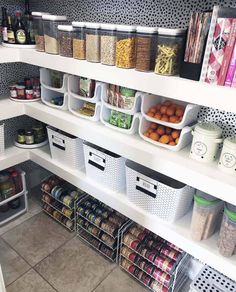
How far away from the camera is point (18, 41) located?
1.53 m

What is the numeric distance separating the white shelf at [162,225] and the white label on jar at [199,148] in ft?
1.23

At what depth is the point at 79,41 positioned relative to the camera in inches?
49.7

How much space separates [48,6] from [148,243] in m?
1.59

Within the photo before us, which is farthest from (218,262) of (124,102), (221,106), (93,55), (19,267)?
(19,267)

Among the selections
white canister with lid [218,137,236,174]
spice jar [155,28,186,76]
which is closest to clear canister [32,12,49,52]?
spice jar [155,28,186,76]

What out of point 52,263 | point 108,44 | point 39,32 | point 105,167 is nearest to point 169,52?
point 108,44

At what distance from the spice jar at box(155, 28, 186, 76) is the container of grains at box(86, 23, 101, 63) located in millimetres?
310

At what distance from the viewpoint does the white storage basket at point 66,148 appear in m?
1.54

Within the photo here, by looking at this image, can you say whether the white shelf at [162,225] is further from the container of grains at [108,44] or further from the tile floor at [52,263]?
the container of grains at [108,44]

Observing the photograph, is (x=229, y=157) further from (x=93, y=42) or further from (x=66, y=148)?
(x=66, y=148)

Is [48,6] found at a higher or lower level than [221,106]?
higher

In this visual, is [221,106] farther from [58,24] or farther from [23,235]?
[23,235]

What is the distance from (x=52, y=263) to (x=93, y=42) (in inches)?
50.9

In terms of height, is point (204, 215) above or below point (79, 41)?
below
